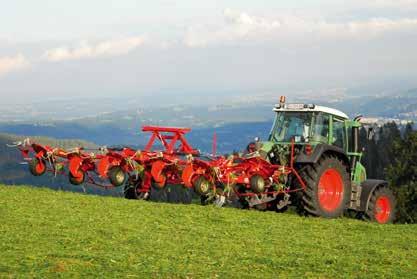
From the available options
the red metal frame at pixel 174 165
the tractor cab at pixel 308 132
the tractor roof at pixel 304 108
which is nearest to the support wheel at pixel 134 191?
the red metal frame at pixel 174 165

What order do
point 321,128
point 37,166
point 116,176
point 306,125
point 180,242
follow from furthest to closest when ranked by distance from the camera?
point 321,128 → point 306,125 → point 37,166 → point 116,176 → point 180,242

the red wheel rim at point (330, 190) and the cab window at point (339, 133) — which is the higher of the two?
the cab window at point (339, 133)

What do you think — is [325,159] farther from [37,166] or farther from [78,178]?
[37,166]

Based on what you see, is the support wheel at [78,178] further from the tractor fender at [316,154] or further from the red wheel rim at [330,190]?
the red wheel rim at [330,190]

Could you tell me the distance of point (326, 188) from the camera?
1800cm

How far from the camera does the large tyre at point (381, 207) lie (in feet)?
63.9

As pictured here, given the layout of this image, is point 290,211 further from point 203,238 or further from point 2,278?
point 2,278

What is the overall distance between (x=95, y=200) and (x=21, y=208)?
2264 mm

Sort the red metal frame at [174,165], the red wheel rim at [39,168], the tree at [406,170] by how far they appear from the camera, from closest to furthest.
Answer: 1. the red metal frame at [174,165]
2. the red wheel rim at [39,168]
3. the tree at [406,170]

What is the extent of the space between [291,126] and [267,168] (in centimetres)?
197

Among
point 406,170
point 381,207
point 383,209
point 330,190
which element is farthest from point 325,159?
point 406,170

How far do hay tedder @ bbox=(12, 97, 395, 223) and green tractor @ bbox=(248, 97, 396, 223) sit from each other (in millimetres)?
26

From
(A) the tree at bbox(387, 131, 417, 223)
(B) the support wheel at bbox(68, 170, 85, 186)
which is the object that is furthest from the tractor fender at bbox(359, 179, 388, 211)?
(A) the tree at bbox(387, 131, 417, 223)

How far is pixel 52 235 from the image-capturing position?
38.9 feet
